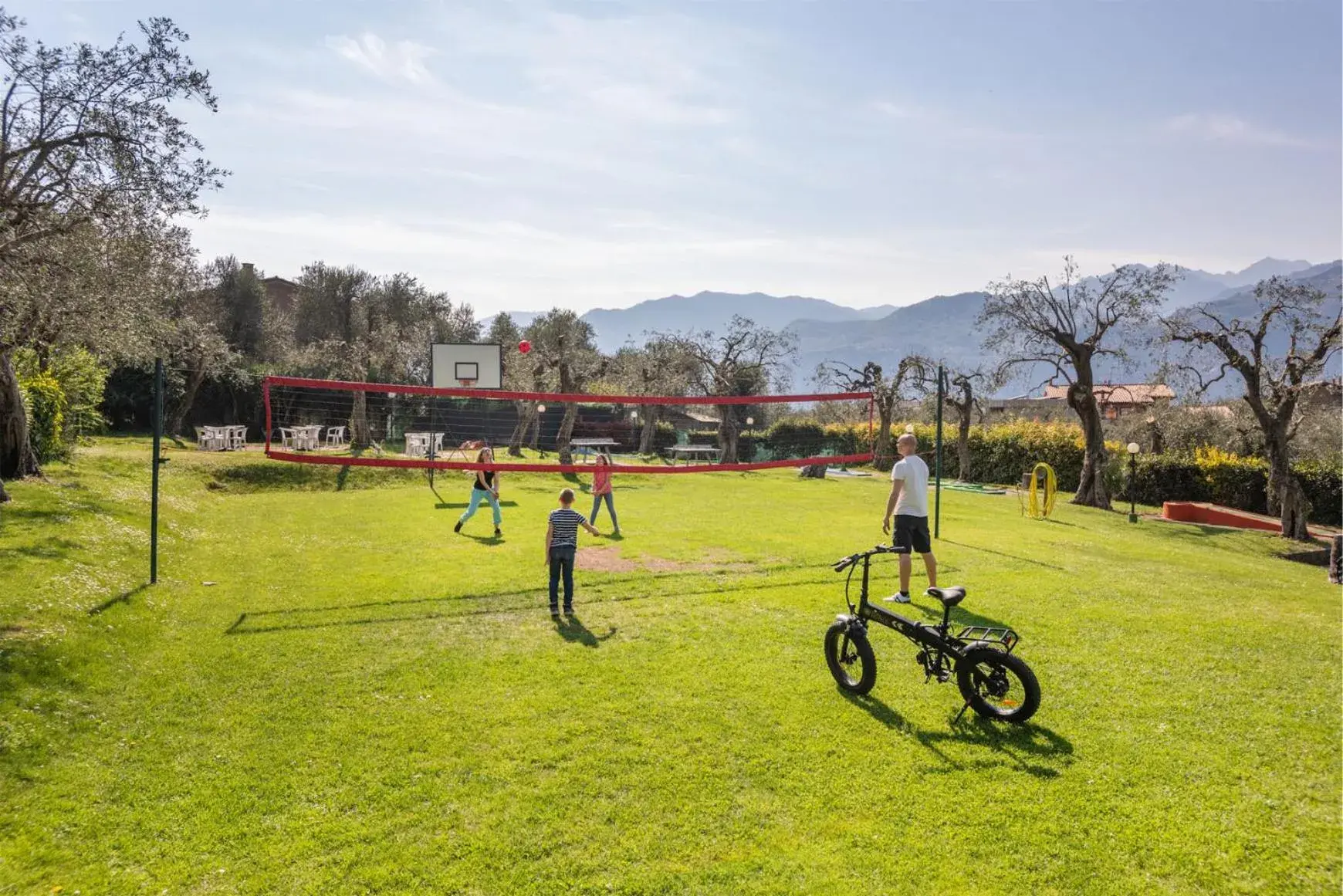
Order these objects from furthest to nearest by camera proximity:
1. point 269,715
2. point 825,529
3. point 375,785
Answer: point 825,529
point 269,715
point 375,785

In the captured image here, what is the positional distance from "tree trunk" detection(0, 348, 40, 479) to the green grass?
419cm

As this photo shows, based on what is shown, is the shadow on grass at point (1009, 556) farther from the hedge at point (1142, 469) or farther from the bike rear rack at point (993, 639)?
the bike rear rack at point (993, 639)

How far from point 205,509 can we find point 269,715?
12830mm

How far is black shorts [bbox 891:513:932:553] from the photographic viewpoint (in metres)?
9.85

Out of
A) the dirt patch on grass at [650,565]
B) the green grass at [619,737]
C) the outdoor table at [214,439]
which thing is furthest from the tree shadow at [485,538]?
the outdoor table at [214,439]

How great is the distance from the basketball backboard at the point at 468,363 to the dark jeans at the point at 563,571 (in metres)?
15.6

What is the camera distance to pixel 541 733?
642 centimetres

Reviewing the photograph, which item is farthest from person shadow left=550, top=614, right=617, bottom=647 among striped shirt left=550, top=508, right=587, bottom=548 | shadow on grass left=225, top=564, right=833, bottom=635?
striped shirt left=550, top=508, right=587, bottom=548

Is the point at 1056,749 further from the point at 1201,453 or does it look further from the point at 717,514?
the point at 1201,453

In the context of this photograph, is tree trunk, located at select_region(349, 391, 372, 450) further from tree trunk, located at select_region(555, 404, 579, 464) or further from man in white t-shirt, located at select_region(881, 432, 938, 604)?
man in white t-shirt, located at select_region(881, 432, 938, 604)

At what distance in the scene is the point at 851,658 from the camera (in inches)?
290

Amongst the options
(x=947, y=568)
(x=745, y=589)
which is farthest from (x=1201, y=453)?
(x=745, y=589)

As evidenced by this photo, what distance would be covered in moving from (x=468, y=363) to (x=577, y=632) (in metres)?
17.1

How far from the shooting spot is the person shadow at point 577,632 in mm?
8781
